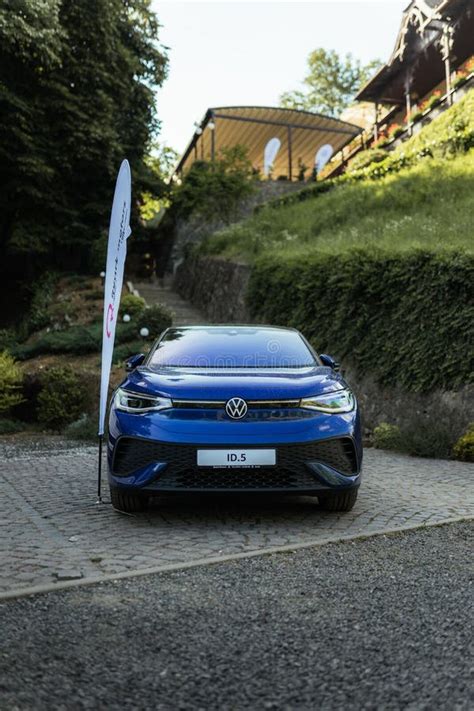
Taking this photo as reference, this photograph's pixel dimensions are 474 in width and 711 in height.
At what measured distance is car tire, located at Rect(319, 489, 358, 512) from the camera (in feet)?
19.0

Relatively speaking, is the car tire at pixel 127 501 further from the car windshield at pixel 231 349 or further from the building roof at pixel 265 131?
the building roof at pixel 265 131

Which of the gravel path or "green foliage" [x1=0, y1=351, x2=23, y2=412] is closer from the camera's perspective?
the gravel path

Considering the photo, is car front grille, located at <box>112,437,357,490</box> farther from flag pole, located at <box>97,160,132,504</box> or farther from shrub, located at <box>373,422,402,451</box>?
shrub, located at <box>373,422,402,451</box>

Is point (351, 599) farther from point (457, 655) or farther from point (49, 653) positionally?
point (49, 653)

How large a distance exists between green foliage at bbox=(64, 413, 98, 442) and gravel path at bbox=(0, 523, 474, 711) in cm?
727

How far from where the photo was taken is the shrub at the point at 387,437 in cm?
1010

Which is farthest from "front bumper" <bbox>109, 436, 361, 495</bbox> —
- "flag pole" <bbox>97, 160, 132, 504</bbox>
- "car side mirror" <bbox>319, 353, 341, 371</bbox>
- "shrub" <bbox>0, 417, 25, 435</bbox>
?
"shrub" <bbox>0, 417, 25, 435</bbox>

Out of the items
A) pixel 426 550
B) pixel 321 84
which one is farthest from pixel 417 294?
pixel 321 84

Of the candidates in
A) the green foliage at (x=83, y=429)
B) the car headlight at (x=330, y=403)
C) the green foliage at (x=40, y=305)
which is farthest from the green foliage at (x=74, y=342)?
the car headlight at (x=330, y=403)

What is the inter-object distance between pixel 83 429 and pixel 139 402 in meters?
6.32

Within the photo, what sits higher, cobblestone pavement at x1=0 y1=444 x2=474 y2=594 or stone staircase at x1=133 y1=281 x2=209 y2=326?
stone staircase at x1=133 y1=281 x2=209 y2=326

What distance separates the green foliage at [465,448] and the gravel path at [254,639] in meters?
4.69

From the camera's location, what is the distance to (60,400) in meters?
12.7

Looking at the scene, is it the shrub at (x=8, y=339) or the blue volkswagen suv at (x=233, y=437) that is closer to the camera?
the blue volkswagen suv at (x=233, y=437)
